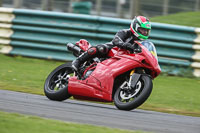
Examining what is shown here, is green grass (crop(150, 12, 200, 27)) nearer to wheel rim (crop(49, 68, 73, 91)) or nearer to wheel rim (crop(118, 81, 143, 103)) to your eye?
wheel rim (crop(49, 68, 73, 91))

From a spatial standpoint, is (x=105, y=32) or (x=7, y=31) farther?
(x=7, y=31)

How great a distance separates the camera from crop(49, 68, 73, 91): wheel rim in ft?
25.1

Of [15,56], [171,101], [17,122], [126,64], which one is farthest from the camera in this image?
[15,56]

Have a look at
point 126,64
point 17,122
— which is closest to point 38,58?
point 126,64

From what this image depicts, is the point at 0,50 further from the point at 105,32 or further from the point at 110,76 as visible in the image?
the point at 110,76

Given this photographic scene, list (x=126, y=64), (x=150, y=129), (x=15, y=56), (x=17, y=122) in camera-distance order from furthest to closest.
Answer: (x=15, y=56), (x=126, y=64), (x=150, y=129), (x=17, y=122)

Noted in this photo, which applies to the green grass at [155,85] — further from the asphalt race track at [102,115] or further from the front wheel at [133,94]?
the asphalt race track at [102,115]

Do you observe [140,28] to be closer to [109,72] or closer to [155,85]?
[109,72]

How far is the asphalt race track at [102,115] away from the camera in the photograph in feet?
17.8

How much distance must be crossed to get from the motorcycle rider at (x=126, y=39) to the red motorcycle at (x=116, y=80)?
4.0 inches

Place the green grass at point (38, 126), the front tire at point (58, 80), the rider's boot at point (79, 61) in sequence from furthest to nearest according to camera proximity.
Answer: the front tire at point (58, 80), the rider's boot at point (79, 61), the green grass at point (38, 126)

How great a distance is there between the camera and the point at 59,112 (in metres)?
5.95

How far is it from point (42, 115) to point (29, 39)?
6774mm

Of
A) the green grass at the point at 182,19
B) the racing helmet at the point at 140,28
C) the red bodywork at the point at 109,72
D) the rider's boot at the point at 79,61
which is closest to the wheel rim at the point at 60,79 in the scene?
the rider's boot at the point at 79,61
